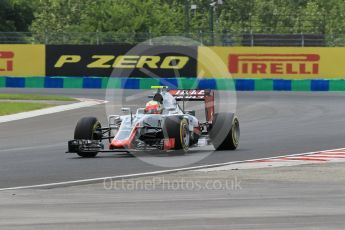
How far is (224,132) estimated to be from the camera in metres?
18.4

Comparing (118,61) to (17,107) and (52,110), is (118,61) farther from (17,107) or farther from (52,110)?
(52,110)

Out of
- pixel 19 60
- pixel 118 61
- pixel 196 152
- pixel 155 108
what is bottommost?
pixel 19 60

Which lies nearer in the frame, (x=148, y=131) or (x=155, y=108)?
(x=148, y=131)

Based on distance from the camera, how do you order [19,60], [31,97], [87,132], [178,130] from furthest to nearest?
1. [19,60]
2. [31,97]
3. [87,132]
4. [178,130]

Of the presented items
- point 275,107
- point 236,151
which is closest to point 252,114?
point 275,107

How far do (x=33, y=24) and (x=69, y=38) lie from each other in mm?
31356

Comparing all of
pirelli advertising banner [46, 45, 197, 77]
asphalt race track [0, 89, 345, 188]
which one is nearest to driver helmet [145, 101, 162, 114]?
asphalt race track [0, 89, 345, 188]

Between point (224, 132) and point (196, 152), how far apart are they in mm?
714

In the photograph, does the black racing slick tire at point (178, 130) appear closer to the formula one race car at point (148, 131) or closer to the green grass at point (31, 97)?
the formula one race car at point (148, 131)

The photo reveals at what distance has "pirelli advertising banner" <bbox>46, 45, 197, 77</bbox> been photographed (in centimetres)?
4362

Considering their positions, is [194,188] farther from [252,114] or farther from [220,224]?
[252,114]

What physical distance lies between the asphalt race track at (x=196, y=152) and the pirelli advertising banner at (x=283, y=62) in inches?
187

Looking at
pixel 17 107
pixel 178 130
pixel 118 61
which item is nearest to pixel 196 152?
pixel 178 130

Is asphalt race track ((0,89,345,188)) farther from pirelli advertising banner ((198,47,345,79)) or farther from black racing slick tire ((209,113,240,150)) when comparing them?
pirelli advertising banner ((198,47,345,79))
